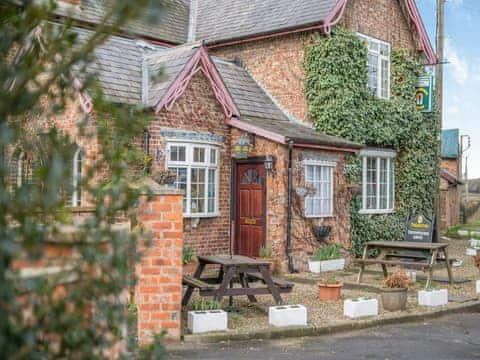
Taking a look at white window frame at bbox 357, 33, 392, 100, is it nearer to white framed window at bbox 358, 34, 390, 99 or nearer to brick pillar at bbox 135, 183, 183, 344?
white framed window at bbox 358, 34, 390, 99

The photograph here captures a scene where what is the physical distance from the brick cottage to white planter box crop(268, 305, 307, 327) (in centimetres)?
543

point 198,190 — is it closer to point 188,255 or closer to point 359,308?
point 188,255

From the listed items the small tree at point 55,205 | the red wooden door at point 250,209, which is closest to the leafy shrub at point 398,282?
the red wooden door at point 250,209

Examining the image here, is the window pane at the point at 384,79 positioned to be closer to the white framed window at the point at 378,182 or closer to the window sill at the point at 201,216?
the white framed window at the point at 378,182

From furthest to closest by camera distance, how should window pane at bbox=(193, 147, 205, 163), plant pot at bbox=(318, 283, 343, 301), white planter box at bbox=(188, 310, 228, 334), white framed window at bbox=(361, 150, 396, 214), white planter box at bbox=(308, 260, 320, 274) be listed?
white framed window at bbox=(361, 150, 396, 214)
white planter box at bbox=(308, 260, 320, 274)
window pane at bbox=(193, 147, 205, 163)
plant pot at bbox=(318, 283, 343, 301)
white planter box at bbox=(188, 310, 228, 334)

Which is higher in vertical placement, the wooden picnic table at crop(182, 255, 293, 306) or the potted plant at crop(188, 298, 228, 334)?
the wooden picnic table at crop(182, 255, 293, 306)

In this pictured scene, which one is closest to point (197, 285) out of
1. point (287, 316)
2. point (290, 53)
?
point (287, 316)

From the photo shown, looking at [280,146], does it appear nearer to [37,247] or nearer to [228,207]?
[228,207]

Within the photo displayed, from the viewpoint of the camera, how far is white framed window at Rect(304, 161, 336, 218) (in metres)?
15.6

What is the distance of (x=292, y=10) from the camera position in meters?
18.1

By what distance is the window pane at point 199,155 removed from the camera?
1470 cm

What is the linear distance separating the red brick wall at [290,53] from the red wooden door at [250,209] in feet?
10.0

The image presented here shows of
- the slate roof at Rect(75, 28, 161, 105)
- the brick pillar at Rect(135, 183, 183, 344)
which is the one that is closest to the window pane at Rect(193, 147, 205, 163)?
the slate roof at Rect(75, 28, 161, 105)

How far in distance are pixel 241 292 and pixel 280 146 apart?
20.0 feet
